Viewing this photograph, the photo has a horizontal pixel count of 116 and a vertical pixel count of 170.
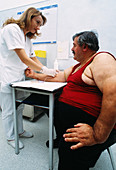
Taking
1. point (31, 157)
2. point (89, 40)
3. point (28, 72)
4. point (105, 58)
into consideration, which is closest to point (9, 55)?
point (28, 72)

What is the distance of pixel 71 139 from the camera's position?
633 mm

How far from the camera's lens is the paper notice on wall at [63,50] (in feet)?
6.00

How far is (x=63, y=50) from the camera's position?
186 cm

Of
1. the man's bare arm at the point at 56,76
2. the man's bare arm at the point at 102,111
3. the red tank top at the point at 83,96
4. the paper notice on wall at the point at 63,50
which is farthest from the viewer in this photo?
the paper notice on wall at the point at 63,50

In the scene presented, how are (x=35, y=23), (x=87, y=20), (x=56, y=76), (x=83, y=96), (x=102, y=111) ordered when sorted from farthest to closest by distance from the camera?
(x=87, y=20)
(x=56, y=76)
(x=35, y=23)
(x=83, y=96)
(x=102, y=111)

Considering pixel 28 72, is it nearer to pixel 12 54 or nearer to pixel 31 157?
pixel 12 54

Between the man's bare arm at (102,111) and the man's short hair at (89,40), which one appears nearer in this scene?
the man's bare arm at (102,111)

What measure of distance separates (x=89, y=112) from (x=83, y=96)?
0.37 ft

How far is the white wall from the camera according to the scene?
1.52m

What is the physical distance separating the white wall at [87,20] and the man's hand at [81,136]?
4.47 ft

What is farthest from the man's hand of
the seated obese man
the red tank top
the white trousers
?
the white trousers

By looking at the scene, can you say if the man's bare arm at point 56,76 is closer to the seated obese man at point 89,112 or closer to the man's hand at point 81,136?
the seated obese man at point 89,112

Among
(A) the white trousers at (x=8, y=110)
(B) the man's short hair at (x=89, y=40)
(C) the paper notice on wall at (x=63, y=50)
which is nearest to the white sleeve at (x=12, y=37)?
(A) the white trousers at (x=8, y=110)

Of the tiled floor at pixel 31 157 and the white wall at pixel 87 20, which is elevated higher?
the white wall at pixel 87 20
